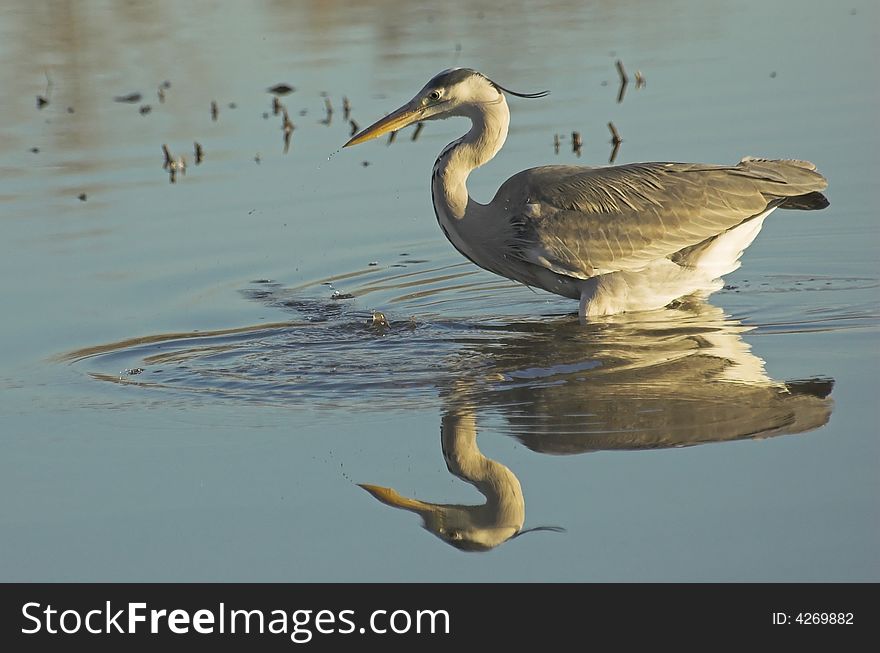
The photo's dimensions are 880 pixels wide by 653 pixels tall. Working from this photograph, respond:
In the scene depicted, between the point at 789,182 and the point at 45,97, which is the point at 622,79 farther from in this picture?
the point at 45,97

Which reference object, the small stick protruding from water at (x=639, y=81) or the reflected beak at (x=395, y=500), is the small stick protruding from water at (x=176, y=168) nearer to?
the small stick protruding from water at (x=639, y=81)

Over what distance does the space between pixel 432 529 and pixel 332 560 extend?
451 mm

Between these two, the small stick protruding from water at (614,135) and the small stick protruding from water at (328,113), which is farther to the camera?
the small stick protruding from water at (328,113)

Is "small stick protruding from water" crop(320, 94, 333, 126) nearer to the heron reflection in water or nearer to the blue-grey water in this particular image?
the blue-grey water

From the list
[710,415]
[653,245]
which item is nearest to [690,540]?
[710,415]

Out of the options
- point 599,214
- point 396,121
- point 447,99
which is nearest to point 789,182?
point 599,214

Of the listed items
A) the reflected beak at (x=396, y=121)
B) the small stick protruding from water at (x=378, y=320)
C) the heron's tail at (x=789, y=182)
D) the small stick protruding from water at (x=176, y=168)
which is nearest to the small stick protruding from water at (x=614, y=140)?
the heron's tail at (x=789, y=182)

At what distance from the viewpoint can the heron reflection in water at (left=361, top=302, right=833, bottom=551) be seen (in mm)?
5078

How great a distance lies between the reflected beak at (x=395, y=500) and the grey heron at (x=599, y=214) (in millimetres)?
2718

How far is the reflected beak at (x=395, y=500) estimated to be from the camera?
502 centimetres

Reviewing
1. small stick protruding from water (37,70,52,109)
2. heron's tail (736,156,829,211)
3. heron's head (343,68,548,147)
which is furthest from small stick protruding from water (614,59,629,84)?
small stick protruding from water (37,70,52,109)

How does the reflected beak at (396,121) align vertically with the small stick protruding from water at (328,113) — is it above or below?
below

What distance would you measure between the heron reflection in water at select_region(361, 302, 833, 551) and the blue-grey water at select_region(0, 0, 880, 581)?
19mm

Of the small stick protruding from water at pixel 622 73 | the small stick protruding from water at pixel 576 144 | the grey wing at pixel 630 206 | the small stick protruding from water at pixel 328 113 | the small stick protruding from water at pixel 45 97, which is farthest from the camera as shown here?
the small stick protruding from water at pixel 45 97
